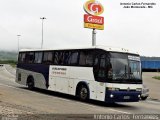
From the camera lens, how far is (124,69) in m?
17.9

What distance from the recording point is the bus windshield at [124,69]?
17.6m

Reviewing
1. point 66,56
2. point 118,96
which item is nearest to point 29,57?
point 66,56

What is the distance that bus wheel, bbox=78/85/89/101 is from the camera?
63.0 ft

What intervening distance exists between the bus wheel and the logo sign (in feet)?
85.7

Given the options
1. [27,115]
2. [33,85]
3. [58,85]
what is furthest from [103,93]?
[33,85]

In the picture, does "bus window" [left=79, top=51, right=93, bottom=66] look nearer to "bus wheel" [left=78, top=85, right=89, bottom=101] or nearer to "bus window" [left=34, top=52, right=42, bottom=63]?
"bus wheel" [left=78, top=85, right=89, bottom=101]

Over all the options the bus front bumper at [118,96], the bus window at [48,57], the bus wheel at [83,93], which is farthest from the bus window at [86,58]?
the bus window at [48,57]

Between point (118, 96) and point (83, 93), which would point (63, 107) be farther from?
point (83, 93)

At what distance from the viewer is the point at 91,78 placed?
18812 millimetres

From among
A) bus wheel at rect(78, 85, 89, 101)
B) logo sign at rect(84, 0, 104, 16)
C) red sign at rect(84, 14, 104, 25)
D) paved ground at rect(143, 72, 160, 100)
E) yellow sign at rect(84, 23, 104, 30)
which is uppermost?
logo sign at rect(84, 0, 104, 16)

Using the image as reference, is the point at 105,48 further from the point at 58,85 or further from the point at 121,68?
the point at 58,85

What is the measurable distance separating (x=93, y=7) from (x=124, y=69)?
93.7 feet

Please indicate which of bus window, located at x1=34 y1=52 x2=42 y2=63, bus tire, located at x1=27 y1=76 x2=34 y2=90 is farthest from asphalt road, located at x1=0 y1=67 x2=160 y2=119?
bus tire, located at x1=27 y1=76 x2=34 y2=90

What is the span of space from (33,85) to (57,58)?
3.91 meters
